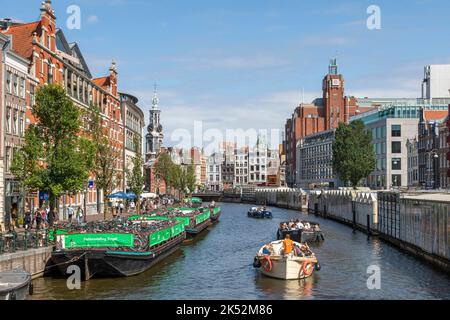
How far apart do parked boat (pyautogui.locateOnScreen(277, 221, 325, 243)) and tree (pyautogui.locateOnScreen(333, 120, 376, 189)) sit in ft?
175

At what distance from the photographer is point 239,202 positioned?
193 metres

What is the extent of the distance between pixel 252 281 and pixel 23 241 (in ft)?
42.3

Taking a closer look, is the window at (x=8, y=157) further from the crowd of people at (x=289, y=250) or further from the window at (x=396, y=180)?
the window at (x=396, y=180)

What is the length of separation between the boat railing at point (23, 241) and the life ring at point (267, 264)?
12.5 m

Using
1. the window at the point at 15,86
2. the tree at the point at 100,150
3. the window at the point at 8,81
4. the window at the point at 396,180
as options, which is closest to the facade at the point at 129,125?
the tree at the point at 100,150

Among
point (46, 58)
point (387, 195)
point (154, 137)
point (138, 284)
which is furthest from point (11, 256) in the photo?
point (154, 137)

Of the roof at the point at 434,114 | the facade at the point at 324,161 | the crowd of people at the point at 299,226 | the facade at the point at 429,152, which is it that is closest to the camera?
the crowd of people at the point at 299,226

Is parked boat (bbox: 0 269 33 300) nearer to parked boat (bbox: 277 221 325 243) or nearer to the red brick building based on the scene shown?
the red brick building

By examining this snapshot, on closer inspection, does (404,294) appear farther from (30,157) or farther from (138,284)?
(30,157)

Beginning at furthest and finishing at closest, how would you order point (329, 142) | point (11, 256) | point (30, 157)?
point (329, 142) → point (30, 157) → point (11, 256)

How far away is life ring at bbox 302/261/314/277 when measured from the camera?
36.3 metres

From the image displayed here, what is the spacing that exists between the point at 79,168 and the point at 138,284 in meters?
11.1

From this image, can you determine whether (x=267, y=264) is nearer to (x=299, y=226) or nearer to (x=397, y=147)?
(x=299, y=226)

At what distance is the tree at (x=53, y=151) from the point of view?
41.2m
